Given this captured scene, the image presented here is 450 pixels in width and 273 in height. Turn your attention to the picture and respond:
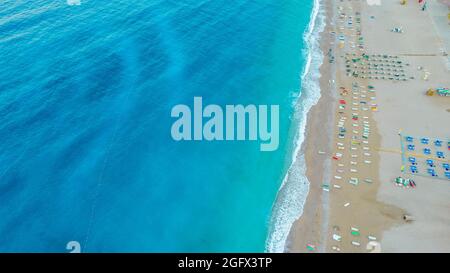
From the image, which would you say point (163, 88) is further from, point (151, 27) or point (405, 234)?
point (405, 234)

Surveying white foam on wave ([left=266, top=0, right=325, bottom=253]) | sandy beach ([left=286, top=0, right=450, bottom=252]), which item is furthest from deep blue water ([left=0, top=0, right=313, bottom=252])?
sandy beach ([left=286, top=0, right=450, bottom=252])

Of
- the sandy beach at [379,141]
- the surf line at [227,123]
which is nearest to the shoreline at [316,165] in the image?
the sandy beach at [379,141]

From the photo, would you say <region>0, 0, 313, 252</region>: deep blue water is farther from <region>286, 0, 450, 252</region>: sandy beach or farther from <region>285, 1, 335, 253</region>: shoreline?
<region>286, 0, 450, 252</region>: sandy beach

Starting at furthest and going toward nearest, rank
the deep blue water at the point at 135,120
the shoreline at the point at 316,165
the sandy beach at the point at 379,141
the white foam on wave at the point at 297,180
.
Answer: the deep blue water at the point at 135,120
the white foam on wave at the point at 297,180
the shoreline at the point at 316,165
the sandy beach at the point at 379,141

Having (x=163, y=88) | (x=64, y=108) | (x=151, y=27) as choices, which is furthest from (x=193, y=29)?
(x=64, y=108)

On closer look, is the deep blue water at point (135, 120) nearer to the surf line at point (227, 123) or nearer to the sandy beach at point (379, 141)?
the surf line at point (227, 123)

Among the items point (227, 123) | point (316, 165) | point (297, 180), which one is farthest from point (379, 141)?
point (227, 123)
